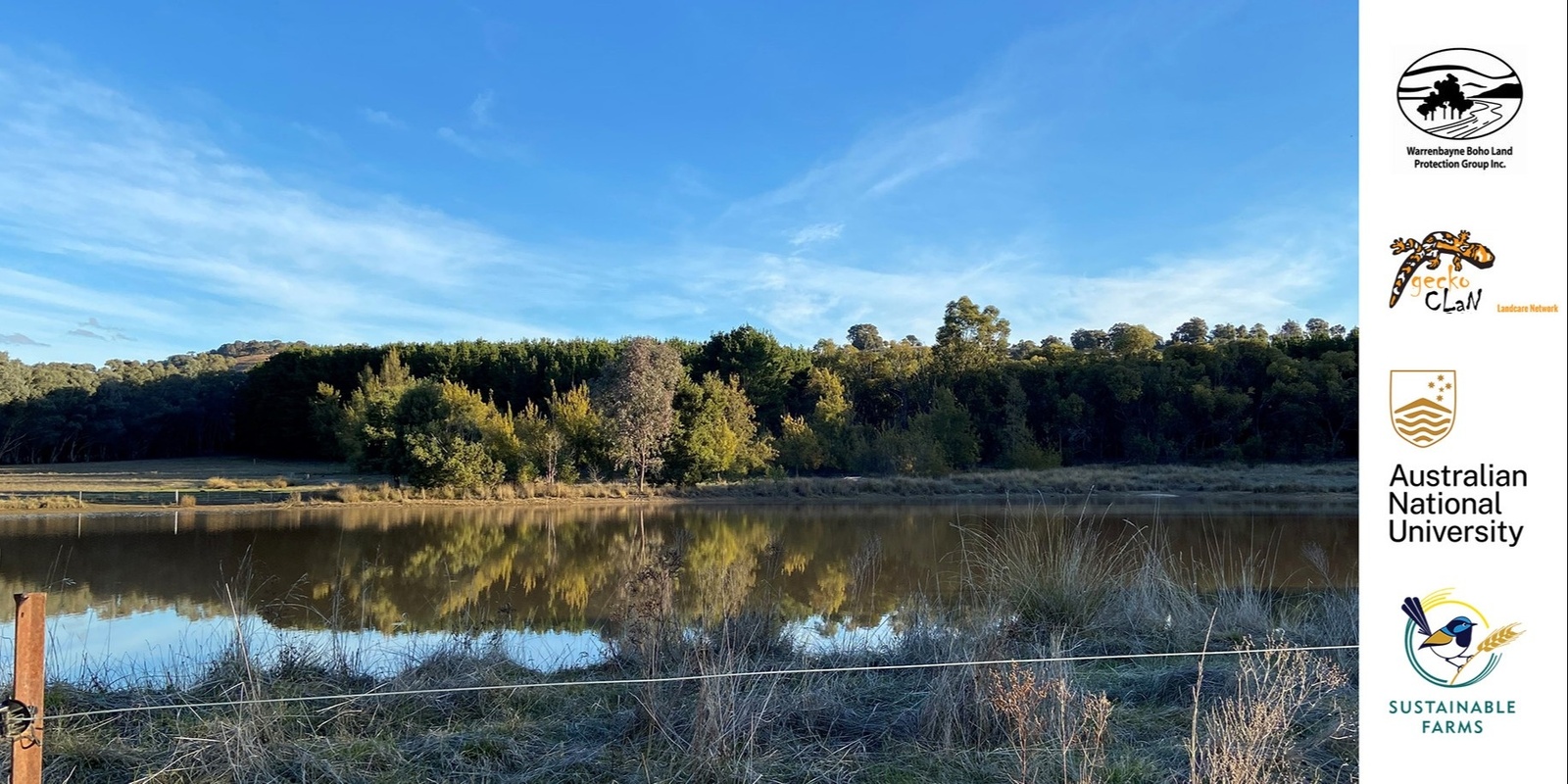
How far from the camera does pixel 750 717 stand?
333cm

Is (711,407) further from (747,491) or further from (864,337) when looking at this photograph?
(864,337)

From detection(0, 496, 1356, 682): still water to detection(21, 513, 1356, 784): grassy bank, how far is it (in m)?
0.32

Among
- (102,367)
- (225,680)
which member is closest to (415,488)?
(225,680)

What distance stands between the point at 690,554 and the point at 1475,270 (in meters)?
9.64

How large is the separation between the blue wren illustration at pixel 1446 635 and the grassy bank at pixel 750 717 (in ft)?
1.81

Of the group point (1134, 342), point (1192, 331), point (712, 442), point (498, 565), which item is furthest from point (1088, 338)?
point (498, 565)

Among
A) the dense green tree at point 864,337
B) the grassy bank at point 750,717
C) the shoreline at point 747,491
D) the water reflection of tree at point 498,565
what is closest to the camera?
the grassy bank at point 750,717

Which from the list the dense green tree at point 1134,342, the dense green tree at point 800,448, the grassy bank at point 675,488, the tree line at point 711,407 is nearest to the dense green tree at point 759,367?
the tree line at point 711,407

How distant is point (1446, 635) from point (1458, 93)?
152 cm

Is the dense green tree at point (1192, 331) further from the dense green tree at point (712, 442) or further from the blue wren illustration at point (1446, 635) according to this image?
the blue wren illustration at point (1446, 635)

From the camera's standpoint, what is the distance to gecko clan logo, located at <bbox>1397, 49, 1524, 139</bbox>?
245 centimetres

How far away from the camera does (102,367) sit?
166 ft

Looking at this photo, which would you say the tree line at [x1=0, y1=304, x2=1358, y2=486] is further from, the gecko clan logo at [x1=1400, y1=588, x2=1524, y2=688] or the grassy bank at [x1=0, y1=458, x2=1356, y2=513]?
the gecko clan logo at [x1=1400, y1=588, x2=1524, y2=688]

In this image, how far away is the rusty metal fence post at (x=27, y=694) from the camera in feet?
6.63
